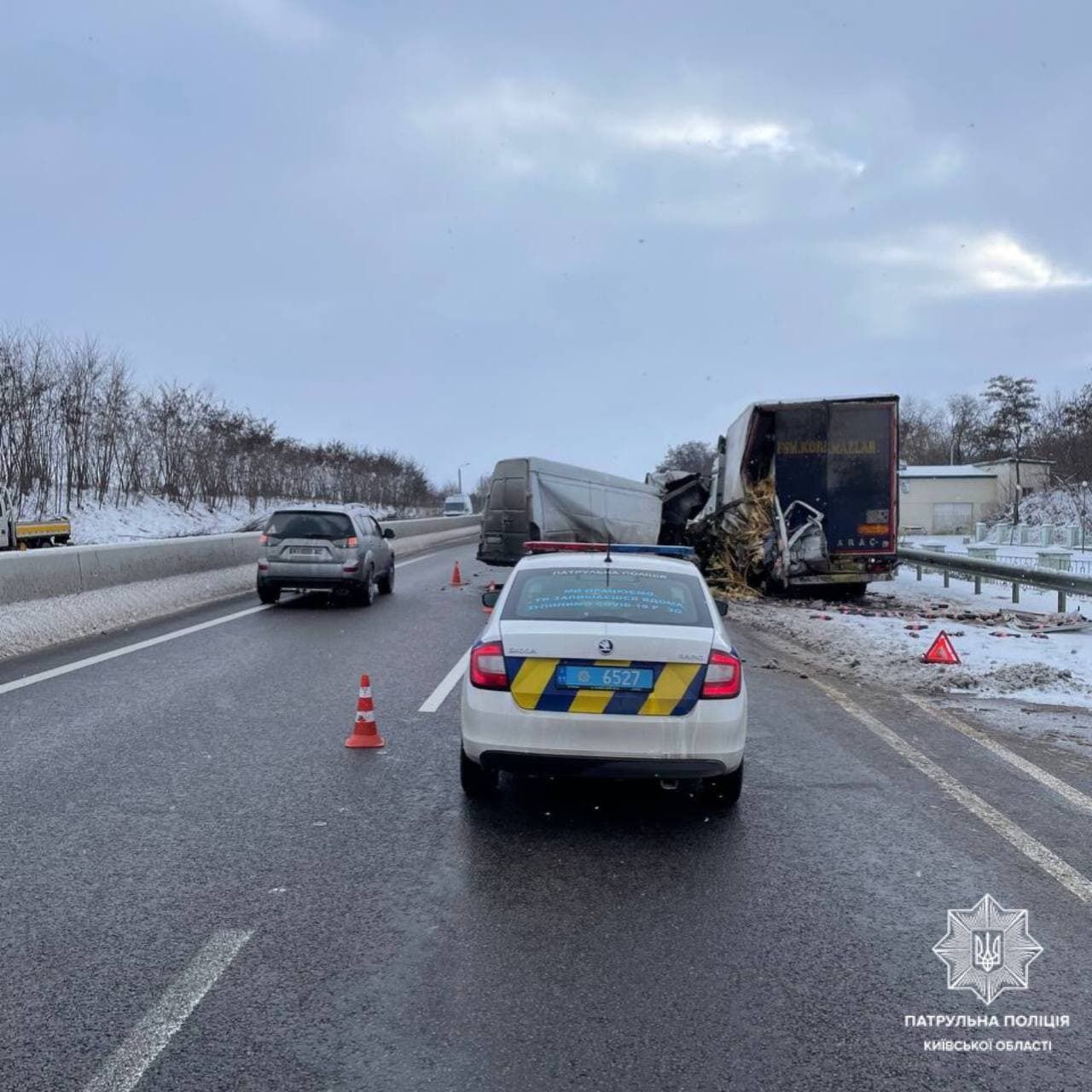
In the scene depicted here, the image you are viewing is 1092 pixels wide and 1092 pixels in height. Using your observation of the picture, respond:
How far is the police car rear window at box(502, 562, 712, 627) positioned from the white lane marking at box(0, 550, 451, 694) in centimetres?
551

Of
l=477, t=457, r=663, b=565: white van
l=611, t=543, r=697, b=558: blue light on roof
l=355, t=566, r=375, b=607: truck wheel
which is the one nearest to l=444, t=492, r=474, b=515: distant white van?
l=477, t=457, r=663, b=565: white van

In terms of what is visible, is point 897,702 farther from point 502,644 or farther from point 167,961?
point 167,961

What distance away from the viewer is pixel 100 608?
13.3m

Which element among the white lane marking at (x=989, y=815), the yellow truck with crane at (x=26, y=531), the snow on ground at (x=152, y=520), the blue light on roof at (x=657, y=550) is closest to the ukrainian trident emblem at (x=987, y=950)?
the white lane marking at (x=989, y=815)

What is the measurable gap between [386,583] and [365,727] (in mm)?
11697

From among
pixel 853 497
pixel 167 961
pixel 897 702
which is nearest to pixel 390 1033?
pixel 167 961

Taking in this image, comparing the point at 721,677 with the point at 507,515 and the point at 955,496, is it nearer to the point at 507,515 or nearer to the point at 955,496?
the point at 507,515

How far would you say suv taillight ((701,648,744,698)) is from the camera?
5152 millimetres

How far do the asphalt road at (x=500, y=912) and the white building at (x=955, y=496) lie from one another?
223 feet

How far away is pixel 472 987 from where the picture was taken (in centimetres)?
346

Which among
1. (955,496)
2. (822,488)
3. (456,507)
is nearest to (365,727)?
(822,488)

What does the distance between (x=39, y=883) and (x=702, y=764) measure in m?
3.20

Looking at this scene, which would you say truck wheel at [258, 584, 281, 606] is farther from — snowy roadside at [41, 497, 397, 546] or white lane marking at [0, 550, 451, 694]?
snowy roadside at [41, 497, 397, 546]

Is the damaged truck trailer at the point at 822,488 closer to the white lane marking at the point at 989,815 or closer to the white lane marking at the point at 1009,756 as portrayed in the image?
the white lane marking at the point at 1009,756
